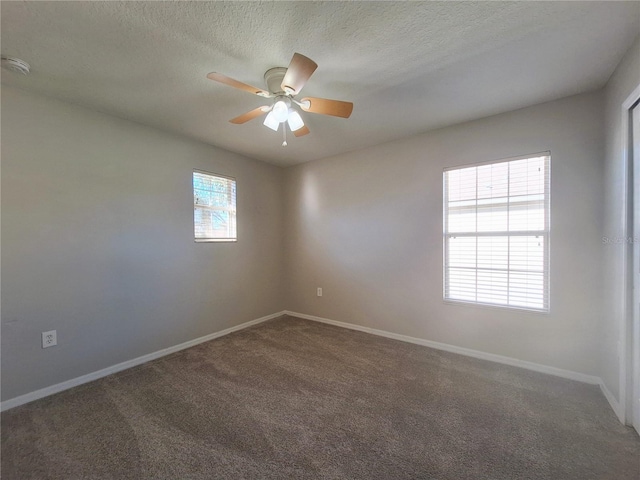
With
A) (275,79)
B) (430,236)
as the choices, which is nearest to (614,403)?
A: (430,236)

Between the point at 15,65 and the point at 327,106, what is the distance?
6.92ft

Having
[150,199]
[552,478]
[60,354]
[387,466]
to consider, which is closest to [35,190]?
[150,199]

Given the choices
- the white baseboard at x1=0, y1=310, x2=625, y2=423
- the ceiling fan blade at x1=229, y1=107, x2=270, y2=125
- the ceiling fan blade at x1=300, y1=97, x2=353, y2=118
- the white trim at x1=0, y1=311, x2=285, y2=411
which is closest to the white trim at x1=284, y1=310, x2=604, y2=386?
the white baseboard at x1=0, y1=310, x2=625, y2=423

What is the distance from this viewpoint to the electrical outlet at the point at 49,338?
7.02 feet

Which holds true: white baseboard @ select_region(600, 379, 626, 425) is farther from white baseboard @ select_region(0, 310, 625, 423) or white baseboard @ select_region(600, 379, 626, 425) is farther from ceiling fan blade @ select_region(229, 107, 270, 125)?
ceiling fan blade @ select_region(229, 107, 270, 125)

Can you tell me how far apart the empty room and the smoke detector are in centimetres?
2

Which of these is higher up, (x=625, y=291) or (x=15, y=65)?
(x=15, y=65)

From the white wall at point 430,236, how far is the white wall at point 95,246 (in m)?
1.33

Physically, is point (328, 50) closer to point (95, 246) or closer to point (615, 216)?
point (615, 216)

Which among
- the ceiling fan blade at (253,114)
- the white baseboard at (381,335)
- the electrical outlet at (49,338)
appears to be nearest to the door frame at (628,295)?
the white baseboard at (381,335)

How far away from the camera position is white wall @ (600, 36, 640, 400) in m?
1.78

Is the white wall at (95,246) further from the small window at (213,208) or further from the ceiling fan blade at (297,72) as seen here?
the ceiling fan blade at (297,72)

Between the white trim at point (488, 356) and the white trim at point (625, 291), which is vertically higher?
the white trim at point (625, 291)

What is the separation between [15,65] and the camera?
1.75 m
